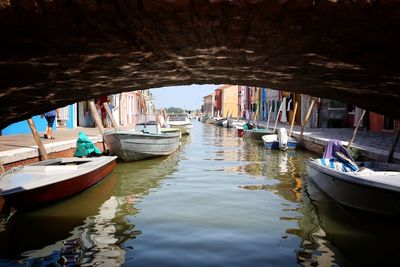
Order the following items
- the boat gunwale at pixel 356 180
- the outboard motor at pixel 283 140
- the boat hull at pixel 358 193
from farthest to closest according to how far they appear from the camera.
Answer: the outboard motor at pixel 283 140, the boat hull at pixel 358 193, the boat gunwale at pixel 356 180

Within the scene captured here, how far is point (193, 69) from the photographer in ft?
9.33

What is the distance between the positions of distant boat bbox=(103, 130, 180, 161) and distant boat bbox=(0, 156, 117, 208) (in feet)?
13.7

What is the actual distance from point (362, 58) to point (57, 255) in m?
4.85

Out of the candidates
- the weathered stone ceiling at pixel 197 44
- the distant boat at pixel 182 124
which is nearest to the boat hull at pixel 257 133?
the distant boat at pixel 182 124

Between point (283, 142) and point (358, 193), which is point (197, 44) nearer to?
point (358, 193)

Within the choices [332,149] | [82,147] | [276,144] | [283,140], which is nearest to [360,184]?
[332,149]

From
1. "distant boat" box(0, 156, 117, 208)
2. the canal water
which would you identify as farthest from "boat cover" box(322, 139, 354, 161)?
"distant boat" box(0, 156, 117, 208)

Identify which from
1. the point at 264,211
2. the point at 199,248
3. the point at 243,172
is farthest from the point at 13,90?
the point at 243,172

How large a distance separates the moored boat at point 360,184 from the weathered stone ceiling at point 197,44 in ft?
13.0

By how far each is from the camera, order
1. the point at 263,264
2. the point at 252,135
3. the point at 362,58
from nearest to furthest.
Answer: the point at 362,58
the point at 263,264
the point at 252,135

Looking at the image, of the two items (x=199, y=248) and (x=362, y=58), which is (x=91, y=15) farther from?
(x=199, y=248)

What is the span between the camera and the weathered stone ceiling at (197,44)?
154 centimetres

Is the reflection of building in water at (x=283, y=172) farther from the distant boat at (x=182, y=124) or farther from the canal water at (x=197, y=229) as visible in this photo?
the distant boat at (x=182, y=124)

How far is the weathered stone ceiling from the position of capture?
60.7 inches
